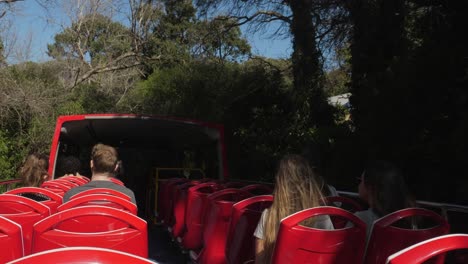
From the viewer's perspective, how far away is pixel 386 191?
3525 millimetres

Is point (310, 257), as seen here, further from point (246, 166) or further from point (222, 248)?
point (246, 166)

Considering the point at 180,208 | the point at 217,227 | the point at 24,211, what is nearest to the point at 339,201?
the point at 217,227

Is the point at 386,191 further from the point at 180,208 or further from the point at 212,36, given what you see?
the point at 212,36

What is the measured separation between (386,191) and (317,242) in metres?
0.98

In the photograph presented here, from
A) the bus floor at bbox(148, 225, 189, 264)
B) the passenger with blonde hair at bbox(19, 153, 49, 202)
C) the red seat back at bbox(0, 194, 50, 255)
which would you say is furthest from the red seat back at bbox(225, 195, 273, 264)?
the bus floor at bbox(148, 225, 189, 264)

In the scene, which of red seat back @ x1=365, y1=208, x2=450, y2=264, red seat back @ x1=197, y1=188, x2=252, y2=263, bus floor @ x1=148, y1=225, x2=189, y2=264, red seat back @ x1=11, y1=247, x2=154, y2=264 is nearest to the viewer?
red seat back @ x1=11, y1=247, x2=154, y2=264

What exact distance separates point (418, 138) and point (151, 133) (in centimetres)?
532

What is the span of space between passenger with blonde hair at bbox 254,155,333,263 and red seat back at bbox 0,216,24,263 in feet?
4.80

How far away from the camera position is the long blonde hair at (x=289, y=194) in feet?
10.3

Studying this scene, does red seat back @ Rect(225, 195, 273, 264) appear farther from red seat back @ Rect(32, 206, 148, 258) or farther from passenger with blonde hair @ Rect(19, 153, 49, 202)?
passenger with blonde hair @ Rect(19, 153, 49, 202)

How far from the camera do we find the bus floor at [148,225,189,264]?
7160 millimetres

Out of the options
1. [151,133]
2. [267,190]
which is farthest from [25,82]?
[267,190]

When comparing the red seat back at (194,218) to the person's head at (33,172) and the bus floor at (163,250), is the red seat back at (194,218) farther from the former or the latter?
the person's head at (33,172)

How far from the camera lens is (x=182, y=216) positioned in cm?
684
